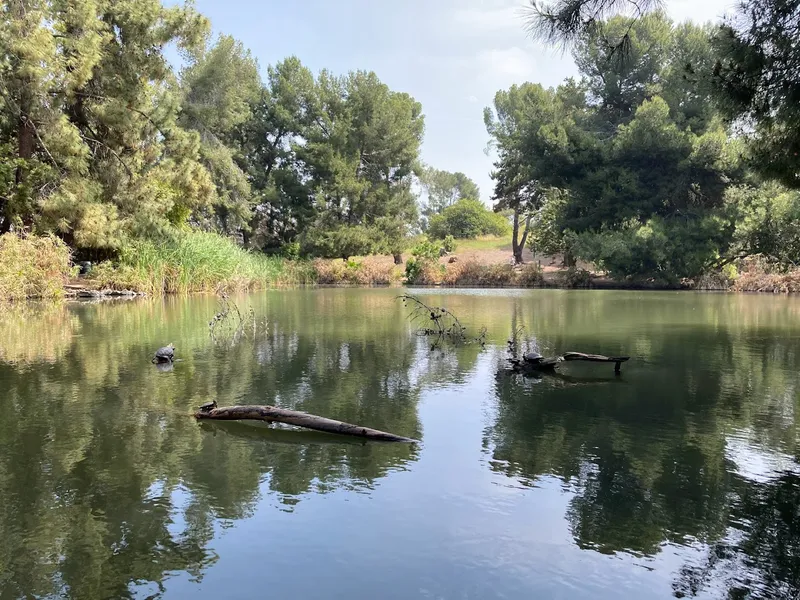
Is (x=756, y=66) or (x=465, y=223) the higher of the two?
(x=465, y=223)

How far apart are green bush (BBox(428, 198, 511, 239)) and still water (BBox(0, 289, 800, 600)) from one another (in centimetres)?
4513

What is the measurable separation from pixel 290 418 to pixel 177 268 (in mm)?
18689

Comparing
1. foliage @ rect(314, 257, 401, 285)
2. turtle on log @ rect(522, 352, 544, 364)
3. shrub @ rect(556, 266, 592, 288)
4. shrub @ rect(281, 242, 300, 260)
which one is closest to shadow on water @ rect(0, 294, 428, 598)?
turtle on log @ rect(522, 352, 544, 364)

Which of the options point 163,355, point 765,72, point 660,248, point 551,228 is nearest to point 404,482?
point 163,355

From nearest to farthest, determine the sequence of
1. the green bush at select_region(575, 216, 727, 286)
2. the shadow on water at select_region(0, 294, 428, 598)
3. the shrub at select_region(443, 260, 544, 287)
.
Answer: the shadow on water at select_region(0, 294, 428, 598) → the green bush at select_region(575, 216, 727, 286) → the shrub at select_region(443, 260, 544, 287)

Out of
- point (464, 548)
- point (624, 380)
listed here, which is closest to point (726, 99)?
point (624, 380)

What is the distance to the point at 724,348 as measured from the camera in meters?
9.66

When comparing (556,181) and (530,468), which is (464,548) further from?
(556,181)

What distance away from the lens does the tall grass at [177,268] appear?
21.3 metres

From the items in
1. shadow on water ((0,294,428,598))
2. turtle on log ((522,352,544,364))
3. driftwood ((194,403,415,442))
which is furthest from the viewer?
turtle on log ((522,352,544,364))

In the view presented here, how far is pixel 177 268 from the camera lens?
22234 millimetres

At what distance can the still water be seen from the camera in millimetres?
2830

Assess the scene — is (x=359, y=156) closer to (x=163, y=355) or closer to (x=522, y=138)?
(x=522, y=138)

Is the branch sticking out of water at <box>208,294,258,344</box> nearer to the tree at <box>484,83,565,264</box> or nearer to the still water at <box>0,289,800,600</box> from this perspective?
the still water at <box>0,289,800,600</box>
